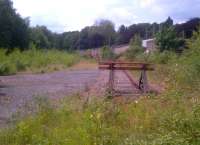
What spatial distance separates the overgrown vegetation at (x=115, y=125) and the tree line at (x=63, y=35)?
41.6 meters

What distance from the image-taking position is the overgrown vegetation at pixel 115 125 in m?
5.99

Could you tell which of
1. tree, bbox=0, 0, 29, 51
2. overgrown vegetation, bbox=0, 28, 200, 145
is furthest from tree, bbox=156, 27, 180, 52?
overgrown vegetation, bbox=0, 28, 200, 145

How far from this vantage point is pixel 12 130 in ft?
25.2

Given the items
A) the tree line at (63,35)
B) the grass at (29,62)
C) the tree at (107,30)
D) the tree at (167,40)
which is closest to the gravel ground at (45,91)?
the grass at (29,62)

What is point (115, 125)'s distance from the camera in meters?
7.90

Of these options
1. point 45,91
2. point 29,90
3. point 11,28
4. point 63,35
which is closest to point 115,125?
point 45,91

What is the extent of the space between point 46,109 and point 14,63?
1288 inches

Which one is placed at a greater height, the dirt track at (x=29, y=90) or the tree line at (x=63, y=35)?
the tree line at (x=63, y=35)

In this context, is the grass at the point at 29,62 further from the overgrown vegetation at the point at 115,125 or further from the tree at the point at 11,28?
the overgrown vegetation at the point at 115,125

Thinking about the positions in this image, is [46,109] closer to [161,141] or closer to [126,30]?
[161,141]

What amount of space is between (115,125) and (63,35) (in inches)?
3647

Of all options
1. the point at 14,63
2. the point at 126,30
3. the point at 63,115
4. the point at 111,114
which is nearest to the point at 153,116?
the point at 111,114

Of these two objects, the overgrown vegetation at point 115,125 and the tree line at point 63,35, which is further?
the tree line at point 63,35

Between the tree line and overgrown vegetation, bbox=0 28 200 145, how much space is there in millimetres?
41555
